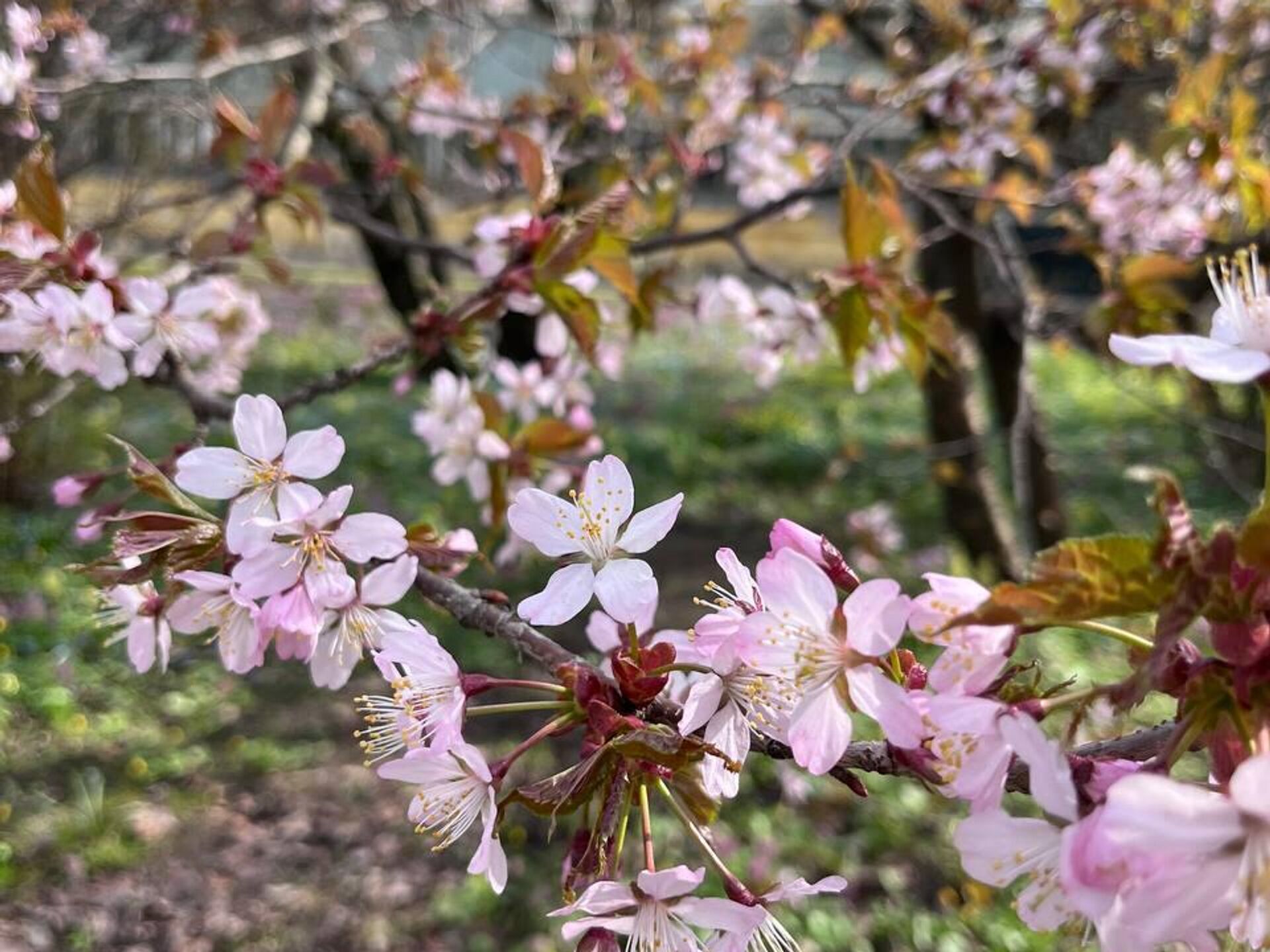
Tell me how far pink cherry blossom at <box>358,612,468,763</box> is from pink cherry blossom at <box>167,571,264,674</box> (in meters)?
0.10

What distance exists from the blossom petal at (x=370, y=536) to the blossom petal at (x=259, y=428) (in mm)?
89

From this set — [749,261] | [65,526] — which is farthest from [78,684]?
[749,261]

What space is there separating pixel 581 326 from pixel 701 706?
27.3 inches

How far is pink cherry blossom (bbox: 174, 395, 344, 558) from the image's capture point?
0.73 m

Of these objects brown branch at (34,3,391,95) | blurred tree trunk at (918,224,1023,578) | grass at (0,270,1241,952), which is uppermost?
brown branch at (34,3,391,95)

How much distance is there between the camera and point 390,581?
74cm

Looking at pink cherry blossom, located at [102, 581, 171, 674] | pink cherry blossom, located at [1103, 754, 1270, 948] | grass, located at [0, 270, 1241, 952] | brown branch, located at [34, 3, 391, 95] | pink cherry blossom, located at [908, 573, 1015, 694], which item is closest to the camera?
pink cherry blossom, located at [1103, 754, 1270, 948]

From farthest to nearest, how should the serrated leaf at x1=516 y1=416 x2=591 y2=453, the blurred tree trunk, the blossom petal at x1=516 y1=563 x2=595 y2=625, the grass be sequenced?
the blurred tree trunk → the grass → the serrated leaf at x1=516 y1=416 x2=591 y2=453 → the blossom petal at x1=516 y1=563 x2=595 y2=625

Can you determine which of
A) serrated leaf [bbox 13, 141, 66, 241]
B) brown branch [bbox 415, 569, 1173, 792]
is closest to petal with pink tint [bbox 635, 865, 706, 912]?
brown branch [bbox 415, 569, 1173, 792]

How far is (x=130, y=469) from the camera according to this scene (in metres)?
0.73

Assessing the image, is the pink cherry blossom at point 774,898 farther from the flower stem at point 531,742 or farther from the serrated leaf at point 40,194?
the serrated leaf at point 40,194

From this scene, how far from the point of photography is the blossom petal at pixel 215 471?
733mm

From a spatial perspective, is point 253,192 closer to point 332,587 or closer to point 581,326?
point 581,326

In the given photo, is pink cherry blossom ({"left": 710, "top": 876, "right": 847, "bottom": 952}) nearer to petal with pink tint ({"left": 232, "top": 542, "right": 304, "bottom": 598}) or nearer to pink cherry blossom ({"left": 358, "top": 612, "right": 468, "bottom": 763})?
pink cherry blossom ({"left": 358, "top": 612, "right": 468, "bottom": 763})
